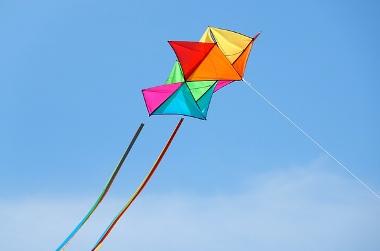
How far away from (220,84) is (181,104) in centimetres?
229

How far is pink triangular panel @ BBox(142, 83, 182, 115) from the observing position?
33.7ft

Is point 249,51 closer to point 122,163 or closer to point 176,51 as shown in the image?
point 176,51

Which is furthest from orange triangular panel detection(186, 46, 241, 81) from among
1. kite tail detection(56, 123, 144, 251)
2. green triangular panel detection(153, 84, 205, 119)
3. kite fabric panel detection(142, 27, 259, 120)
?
kite tail detection(56, 123, 144, 251)

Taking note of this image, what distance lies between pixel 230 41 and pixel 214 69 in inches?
66.1

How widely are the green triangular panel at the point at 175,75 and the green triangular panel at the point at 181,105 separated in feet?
1.71

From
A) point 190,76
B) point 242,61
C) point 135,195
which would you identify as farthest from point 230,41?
point 135,195

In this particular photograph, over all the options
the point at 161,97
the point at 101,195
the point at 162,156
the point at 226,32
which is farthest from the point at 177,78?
the point at 101,195

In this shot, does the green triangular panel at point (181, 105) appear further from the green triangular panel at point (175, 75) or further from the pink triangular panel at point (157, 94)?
the green triangular panel at point (175, 75)

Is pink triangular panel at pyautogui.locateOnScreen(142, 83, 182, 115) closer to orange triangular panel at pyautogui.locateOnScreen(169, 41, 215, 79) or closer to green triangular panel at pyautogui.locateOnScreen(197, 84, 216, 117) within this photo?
orange triangular panel at pyautogui.locateOnScreen(169, 41, 215, 79)

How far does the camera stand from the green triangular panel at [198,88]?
11.2m

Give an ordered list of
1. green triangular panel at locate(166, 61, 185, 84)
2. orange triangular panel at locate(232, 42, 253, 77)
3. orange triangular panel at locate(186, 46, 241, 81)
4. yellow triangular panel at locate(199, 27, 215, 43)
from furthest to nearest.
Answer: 1. yellow triangular panel at locate(199, 27, 215, 43)
2. green triangular panel at locate(166, 61, 185, 84)
3. orange triangular panel at locate(232, 42, 253, 77)
4. orange triangular panel at locate(186, 46, 241, 81)

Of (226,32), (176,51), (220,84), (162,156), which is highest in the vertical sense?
(226,32)

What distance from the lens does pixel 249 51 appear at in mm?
11352

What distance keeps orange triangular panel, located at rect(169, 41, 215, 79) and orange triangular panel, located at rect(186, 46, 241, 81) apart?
0.09m
